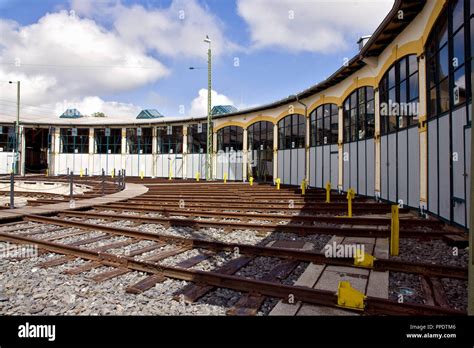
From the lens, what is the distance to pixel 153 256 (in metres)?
6.17

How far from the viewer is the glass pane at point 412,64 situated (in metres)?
12.0

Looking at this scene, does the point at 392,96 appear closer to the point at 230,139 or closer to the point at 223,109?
the point at 230,139

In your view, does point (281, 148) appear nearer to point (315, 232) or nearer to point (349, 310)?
point (315, 232)

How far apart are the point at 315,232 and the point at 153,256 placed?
14.6 feet

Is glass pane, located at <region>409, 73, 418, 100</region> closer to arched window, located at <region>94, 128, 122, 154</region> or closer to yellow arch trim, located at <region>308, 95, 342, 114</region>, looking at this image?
yellow arch trim, located at <region>308, 95, 342, 114</region>

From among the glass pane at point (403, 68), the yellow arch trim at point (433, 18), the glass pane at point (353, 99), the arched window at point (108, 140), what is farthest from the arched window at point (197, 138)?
the yellow arch trim at point (433, 18)

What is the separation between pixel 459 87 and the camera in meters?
8.68

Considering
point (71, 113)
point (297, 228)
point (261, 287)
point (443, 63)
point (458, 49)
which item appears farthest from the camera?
point (71, 113)

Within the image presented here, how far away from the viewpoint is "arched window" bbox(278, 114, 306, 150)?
23.9 meters

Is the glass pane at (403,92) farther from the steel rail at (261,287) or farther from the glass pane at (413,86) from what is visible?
the steel rail at (261,287)

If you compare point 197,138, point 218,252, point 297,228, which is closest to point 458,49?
point 297,228

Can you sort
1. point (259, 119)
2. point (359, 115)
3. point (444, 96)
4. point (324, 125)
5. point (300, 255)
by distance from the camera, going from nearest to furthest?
point (300, 255) < point (444, 96) < point (359, 115) < point (324, 125) < point (259, 119)

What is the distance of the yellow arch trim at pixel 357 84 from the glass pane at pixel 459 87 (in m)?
6.86

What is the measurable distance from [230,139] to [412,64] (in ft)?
68.2
